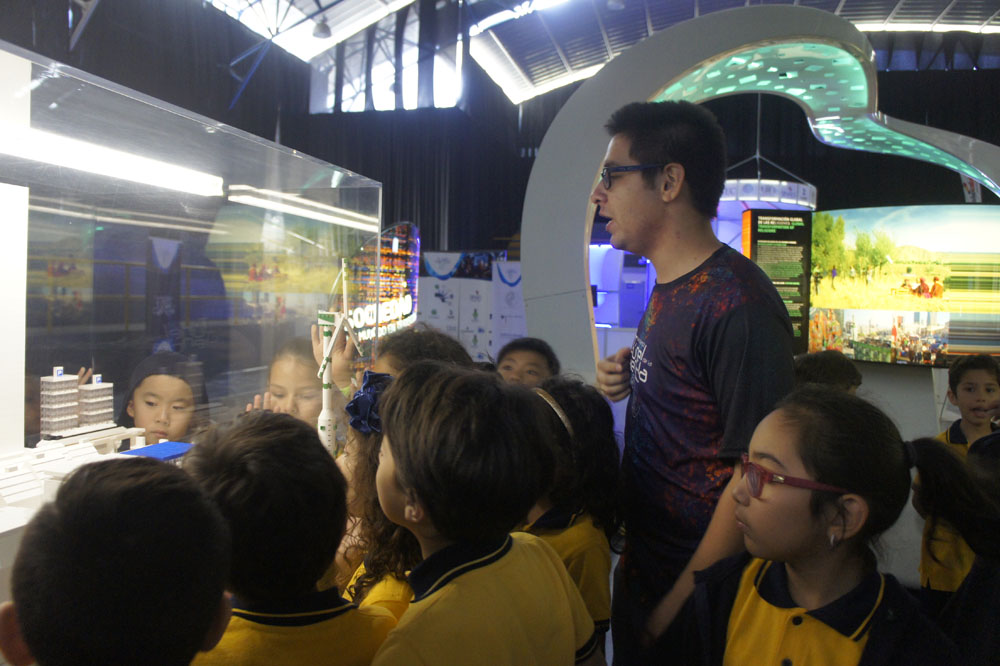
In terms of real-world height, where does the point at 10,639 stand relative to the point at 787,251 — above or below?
below

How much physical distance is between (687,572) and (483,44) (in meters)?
12.2

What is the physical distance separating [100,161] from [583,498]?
4.77 ft

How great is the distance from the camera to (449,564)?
0.98m

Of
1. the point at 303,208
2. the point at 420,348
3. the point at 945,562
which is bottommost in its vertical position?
the point at 945,562

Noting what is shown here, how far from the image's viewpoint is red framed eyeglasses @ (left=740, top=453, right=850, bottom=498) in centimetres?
111

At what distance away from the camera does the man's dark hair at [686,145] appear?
1486 mm

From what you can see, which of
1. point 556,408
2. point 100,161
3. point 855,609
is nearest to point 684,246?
point 556,408

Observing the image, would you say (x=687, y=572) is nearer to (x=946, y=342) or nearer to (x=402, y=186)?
(x=946, y=342)

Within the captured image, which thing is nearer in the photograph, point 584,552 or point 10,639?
point 10,639

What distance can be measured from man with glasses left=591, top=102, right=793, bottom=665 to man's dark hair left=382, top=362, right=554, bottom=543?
456 millimetres

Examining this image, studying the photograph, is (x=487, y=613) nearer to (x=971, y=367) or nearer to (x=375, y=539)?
(x=375, y=539)

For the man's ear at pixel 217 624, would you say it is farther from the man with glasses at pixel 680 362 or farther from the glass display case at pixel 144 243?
the glass display case at pixel 144 243

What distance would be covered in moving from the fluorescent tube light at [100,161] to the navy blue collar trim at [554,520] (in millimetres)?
1379

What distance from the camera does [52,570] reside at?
0.65 metres
